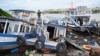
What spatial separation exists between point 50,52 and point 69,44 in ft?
5.69

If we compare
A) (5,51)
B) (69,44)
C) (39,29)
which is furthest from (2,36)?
(69,44)

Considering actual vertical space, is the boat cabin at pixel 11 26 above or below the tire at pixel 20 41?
above

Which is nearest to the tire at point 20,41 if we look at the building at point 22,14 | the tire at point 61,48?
the tire at point 61,48

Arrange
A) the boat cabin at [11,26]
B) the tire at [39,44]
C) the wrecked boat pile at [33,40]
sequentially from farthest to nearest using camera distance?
the tire at [39,44], the wrecked boat pile at [33,40], the boat cabin at [11,26]

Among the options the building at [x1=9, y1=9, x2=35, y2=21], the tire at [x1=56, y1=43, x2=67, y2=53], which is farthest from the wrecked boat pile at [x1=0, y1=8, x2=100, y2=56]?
the building at [x1=9, y1=9, x2=35, y2=21]

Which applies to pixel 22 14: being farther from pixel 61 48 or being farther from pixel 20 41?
pixel 61 48

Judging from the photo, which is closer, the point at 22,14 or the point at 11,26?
the point at 11,26

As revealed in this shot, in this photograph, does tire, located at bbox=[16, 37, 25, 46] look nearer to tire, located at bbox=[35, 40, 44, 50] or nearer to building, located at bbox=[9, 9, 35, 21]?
tire, located at bbox=[35, 40, 44, 50]

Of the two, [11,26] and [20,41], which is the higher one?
[11,26]


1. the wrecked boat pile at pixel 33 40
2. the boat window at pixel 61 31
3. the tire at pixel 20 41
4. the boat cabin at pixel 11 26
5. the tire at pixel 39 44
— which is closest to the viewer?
the boat cabin at pixel 11 26

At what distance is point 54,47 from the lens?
16.3 meters

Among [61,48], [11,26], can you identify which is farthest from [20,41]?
[61,48]

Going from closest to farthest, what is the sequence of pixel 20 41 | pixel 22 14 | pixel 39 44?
pixel 20 41 < pixel 39 44 < pixel 22 14

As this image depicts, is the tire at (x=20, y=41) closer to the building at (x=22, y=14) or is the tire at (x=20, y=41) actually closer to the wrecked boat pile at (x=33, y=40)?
the wrecked boat pile at (x=33, y=40)
